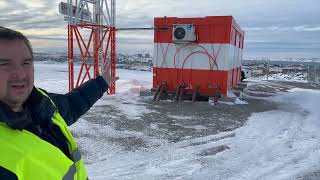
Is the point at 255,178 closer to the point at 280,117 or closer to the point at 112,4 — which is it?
the point at 280,117

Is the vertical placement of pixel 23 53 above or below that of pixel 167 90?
above

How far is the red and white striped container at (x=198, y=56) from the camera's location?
43.1 ft

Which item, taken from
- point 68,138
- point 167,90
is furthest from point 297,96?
point 68,138

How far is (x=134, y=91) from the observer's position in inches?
623

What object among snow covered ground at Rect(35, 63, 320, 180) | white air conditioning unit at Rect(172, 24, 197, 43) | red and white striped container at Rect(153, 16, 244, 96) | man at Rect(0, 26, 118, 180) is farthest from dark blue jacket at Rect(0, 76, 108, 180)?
→ red and white striped container at Rect(153, 16, 244, 96)

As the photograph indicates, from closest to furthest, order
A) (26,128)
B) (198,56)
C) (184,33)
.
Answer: (26,128)
(184,33)
(198,56)

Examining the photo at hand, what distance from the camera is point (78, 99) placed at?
2.68m

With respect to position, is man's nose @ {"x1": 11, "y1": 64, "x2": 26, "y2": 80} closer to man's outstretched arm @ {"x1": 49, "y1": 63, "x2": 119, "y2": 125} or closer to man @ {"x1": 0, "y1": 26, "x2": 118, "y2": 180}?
man @ {"x1": 0, "y1": 26, "x2": 118, "y2": 180}

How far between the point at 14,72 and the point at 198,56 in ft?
39.7

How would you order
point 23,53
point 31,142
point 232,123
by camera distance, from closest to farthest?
point 31,142, point 23,53, point 232,123

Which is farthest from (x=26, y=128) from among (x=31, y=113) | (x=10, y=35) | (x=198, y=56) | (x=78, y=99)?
(x=198, y=56)

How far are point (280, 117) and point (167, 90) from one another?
15.4 feet

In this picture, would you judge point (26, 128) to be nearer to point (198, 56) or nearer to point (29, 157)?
point (29, 157)

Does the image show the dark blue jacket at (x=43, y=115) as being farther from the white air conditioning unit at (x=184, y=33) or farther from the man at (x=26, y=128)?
the white air conditioning unit at (x=184, y=33)
